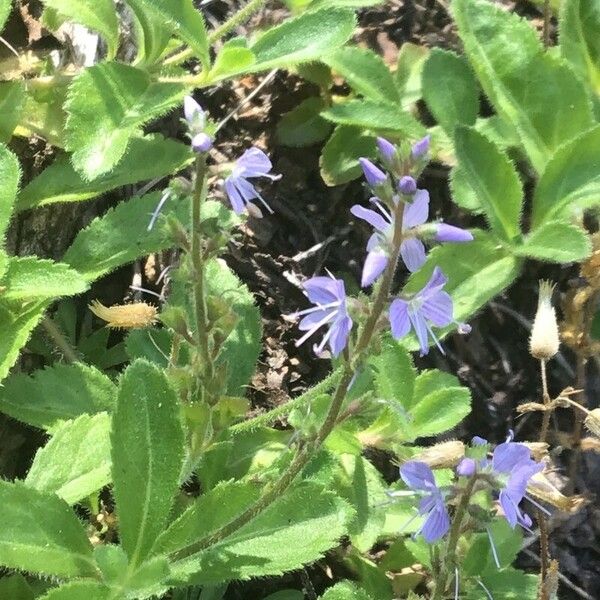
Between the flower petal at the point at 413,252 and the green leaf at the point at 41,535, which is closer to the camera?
the flower petal at the point at 413,252

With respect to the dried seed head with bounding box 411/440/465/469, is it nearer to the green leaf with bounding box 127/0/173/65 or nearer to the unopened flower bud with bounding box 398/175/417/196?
the unopened flower bud with bounding box 398/175/417/196

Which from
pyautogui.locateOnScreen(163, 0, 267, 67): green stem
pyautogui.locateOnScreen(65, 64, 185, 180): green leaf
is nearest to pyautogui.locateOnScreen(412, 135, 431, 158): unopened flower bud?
pyautogui.locateOnScreen(65, 64, 185, 180): green leaf

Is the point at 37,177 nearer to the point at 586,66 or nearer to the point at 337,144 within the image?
the point at 337,144

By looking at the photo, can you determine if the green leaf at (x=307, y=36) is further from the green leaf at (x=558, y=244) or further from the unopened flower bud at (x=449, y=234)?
the unopened flower bud at (x=449, y=234)

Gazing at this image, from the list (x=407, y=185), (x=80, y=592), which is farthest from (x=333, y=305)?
(x=80, y=592)

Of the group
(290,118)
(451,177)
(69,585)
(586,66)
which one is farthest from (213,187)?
(69,585)

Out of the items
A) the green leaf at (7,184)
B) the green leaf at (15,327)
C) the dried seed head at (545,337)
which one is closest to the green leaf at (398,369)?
the dried seed head at (545,337)
